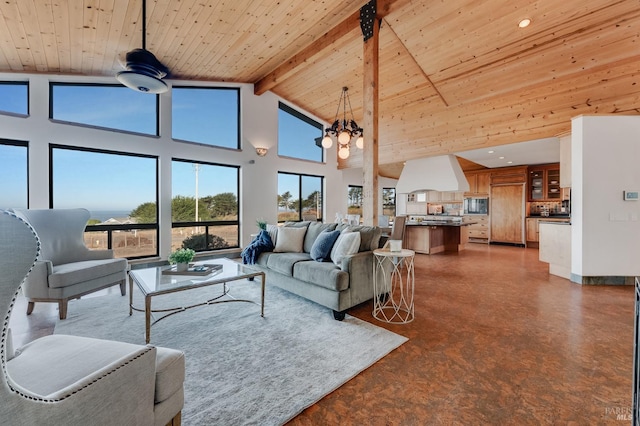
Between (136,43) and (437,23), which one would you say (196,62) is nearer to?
(136,43)

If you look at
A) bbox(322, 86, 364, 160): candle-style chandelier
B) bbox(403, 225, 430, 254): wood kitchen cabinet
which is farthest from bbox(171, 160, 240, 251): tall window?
bbox(403, 225, 430, 254): wood kitchen cabinet

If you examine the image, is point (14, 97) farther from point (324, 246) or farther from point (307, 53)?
point (324, 246)

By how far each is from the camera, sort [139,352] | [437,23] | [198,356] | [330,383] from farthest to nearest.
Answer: [437,23]
[198,356]
[330,383]
[139,352]

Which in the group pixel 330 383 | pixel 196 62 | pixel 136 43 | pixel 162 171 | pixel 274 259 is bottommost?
pixel 330 383

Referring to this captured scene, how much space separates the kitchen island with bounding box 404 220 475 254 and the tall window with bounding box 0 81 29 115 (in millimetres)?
7557

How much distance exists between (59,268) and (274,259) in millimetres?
2300

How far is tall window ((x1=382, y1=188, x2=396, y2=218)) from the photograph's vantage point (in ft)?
35.4

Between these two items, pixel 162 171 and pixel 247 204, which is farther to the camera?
pixel 247 204

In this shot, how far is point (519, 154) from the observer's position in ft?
21.3

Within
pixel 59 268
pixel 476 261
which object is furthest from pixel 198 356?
pixel 476 261

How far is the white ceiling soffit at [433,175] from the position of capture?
6582mm

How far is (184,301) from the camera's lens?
325cm

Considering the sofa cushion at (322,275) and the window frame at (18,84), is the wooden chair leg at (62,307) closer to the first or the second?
the sofa cushion at (322,275)

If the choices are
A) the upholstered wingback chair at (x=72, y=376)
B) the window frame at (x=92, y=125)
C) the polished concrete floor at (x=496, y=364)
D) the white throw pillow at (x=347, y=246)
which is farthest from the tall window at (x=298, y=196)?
the upholstered wingback chair at (x=72, y=376)
